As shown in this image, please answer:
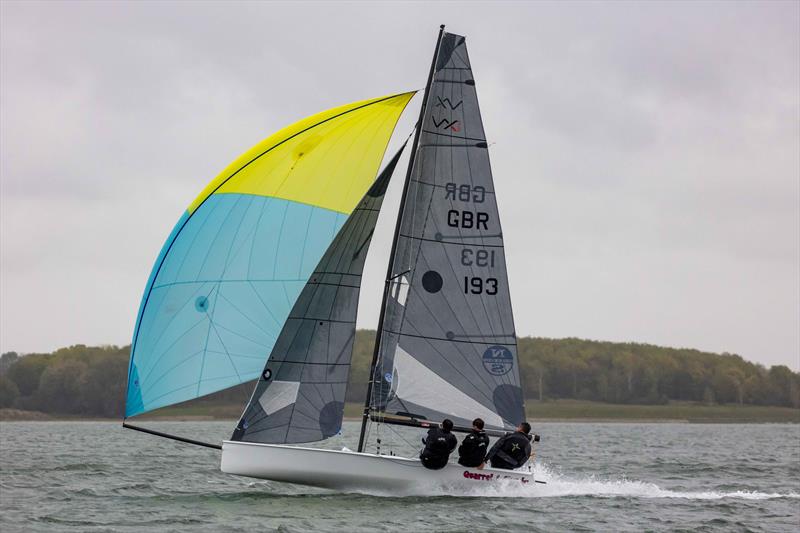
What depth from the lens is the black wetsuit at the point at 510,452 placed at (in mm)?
19203

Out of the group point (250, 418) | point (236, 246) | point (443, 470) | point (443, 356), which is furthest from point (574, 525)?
point (236, 246)

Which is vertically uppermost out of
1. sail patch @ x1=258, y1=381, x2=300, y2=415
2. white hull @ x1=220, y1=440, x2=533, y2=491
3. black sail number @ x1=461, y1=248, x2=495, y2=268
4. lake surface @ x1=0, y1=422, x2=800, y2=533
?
black sail number @ x1=461, y1=248, x2=495, y2=268

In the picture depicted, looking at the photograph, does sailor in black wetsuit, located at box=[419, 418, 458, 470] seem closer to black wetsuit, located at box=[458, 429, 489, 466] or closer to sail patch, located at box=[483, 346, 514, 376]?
black wetsuit, located at box=[458, 429, 489, 466]

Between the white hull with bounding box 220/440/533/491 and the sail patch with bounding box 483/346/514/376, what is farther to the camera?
the sail patch with bounding box 483/346/514/376

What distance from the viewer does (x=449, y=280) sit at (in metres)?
19.8

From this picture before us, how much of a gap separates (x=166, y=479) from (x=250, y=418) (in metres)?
5.57

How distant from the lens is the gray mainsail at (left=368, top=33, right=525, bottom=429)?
774 inches

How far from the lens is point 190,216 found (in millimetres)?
19375

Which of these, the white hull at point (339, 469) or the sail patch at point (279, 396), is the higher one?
the sail patch at point (279, 396)

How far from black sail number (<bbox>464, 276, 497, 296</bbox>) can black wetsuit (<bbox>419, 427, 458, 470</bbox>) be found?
2599 millimetres

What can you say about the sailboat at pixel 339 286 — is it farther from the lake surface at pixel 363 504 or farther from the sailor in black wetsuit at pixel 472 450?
the lake surface at pixel 363 504

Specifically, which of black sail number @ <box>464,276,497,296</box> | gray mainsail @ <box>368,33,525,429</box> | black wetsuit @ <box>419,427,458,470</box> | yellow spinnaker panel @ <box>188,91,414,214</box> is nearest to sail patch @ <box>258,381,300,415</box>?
gray mainsail @ <box>368,33,525,429</box>

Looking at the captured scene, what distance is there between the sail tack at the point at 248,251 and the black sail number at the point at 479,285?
2.45m

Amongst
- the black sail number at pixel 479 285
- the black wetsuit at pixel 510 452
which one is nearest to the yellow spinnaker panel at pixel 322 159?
the black sail number at pixel 479 285
